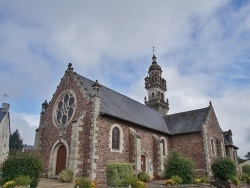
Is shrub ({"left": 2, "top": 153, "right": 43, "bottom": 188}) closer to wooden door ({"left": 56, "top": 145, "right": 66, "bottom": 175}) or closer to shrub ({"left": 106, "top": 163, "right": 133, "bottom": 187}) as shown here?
shrub ({"left": 106, "top": 163, "right": 133, "bottom": 187})

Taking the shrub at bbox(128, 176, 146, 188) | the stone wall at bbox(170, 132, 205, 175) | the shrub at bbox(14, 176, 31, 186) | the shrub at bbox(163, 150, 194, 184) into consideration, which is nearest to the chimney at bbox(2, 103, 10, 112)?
the stone wall at bbox(170, 132, 205, 175)

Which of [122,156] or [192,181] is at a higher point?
[122,156]

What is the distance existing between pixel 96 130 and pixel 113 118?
7.78ft

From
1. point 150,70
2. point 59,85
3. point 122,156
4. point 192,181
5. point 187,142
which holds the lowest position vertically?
point 192,181

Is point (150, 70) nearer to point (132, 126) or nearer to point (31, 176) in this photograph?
point (132, 126)

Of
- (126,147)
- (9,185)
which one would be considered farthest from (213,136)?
(9,185)

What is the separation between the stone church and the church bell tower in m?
12.2

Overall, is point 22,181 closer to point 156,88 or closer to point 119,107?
point 119,107

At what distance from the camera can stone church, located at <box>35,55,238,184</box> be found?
18.1 m

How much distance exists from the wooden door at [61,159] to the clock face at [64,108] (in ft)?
7.26

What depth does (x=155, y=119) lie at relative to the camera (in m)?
29.5

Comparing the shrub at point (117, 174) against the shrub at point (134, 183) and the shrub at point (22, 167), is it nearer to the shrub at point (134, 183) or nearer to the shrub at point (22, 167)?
the shrub at point (134, 183)

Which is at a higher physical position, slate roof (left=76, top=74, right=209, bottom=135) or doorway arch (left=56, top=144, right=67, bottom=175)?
slate roof (left=76, top=74, right=209, bottom=135)

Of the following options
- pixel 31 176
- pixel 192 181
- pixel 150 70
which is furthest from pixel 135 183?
pixel 150 70
